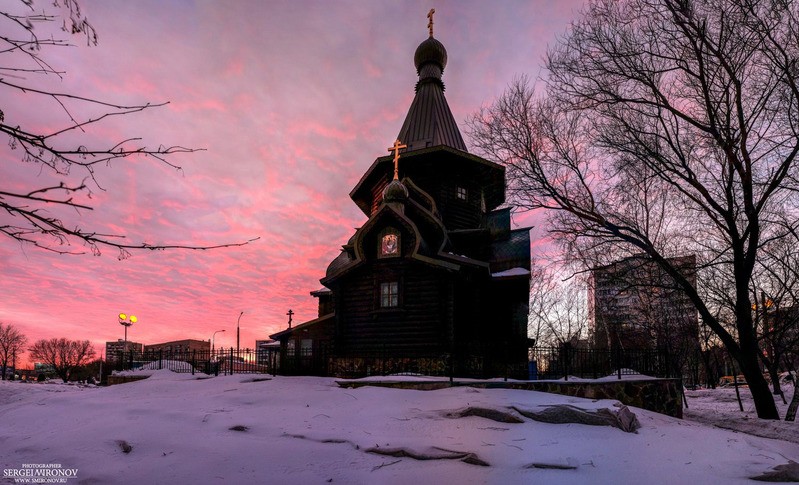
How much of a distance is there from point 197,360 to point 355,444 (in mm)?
16945

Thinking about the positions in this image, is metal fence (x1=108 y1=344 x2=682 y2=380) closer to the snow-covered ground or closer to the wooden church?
the wooden church

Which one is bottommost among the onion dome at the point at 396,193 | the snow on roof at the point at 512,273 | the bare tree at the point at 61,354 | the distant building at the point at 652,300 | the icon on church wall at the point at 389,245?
the bare tree at the point at 61,354

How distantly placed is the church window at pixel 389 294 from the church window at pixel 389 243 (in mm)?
1243

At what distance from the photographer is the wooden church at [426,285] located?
706 inches

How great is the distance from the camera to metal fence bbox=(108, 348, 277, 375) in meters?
19.3

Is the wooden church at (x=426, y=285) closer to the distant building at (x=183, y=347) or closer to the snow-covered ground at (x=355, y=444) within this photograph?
the distant building at (x=183, y=347)

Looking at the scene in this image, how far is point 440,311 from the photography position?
17953 millimetres

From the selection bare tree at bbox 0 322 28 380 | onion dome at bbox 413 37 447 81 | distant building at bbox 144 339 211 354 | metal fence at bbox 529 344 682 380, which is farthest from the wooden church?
bare tree at bbox 0 322 28 380

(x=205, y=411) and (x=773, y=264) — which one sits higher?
(x=773, y=264)

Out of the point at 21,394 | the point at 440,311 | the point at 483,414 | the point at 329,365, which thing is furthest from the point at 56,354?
the point at 483,414

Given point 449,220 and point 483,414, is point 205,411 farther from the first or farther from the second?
point 449,220

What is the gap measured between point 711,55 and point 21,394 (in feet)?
87.0

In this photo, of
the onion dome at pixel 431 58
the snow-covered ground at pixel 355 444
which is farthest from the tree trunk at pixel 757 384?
the onion dome at pixel 431 58

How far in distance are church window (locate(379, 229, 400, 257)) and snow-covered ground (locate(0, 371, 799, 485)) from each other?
29.6 ft
